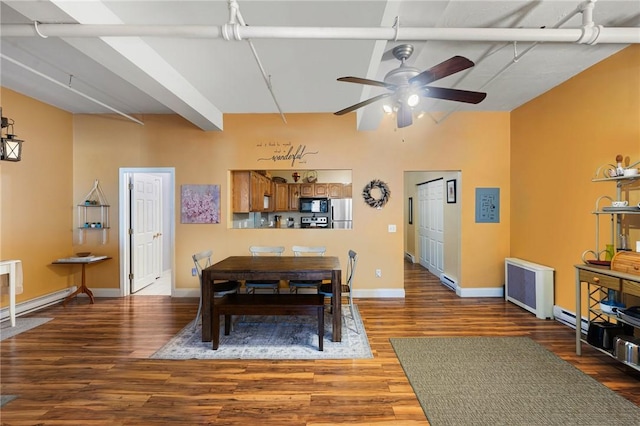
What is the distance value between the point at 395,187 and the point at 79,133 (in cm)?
533

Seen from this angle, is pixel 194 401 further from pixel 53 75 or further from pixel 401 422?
pixel 53 75

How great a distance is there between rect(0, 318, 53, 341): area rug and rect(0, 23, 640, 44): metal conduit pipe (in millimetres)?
3191

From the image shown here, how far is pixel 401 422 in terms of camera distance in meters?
1.96

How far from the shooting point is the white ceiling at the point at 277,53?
2.24 meters

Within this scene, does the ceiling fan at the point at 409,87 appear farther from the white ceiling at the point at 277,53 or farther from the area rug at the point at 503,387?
the area rug at the point at 503,387

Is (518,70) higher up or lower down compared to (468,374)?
higher up

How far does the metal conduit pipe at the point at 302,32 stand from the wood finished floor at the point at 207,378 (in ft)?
8.90

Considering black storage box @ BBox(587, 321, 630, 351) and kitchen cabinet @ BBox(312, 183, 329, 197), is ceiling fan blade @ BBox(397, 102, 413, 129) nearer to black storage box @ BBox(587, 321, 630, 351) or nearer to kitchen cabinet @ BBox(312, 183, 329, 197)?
black storage box @ BBox(587, 321, 630, 351)

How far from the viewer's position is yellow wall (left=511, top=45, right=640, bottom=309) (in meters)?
2.91

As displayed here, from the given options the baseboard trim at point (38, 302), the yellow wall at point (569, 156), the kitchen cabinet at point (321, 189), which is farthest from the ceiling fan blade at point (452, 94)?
the baseboard trim at point (38, 302)

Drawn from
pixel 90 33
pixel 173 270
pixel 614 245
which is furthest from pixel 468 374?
pixel 173 270

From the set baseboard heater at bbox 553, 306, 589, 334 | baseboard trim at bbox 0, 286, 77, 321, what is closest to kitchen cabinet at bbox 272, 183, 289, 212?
baseboard trim at bbox 0, 286, 77, 321

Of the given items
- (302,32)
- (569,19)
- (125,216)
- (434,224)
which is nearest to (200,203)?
(125,216)

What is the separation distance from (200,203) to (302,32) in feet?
11.4
